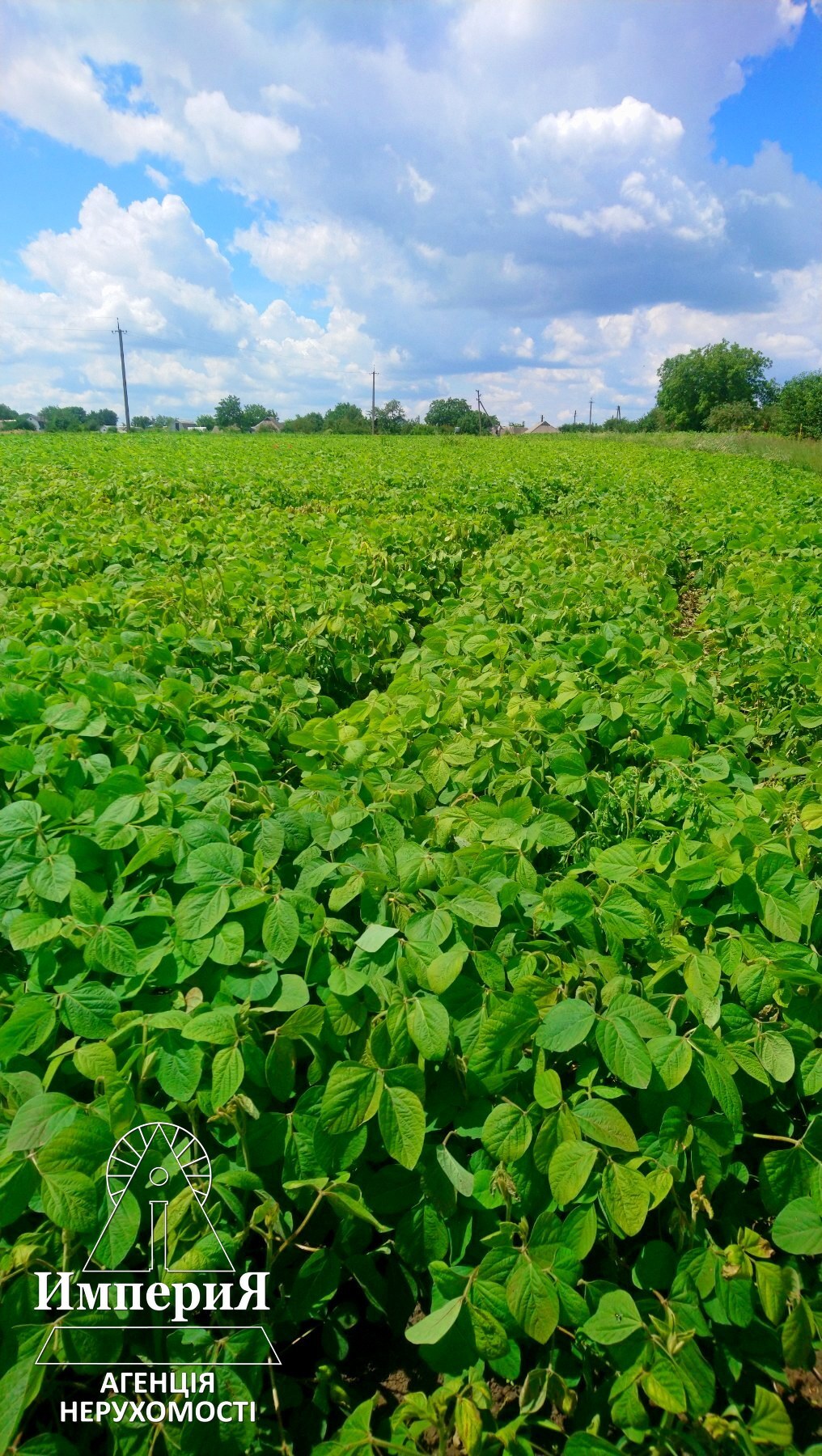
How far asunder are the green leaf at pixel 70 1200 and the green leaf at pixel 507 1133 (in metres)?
0.61

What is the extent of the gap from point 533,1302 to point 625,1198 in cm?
21

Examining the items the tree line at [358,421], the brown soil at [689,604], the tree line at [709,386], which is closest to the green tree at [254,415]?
the tree line at [358,421]

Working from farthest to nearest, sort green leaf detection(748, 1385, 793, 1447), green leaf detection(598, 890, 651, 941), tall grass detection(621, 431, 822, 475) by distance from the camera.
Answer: tall grass detection(621, 431, 822, 475) → green leaf detection(598, 890, 651, 941) → green leaf detection(748, 1385, 793, 1447)

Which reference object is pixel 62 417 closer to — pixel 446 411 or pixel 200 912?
pixel 446 411

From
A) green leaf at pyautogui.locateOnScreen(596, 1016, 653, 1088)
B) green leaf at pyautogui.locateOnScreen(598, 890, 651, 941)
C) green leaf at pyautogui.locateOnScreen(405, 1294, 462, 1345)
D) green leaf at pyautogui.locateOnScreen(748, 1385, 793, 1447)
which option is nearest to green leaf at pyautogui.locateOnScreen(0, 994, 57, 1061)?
green leaf at pyautogui.locateOnScreen(405, 1294, 462, 1345)

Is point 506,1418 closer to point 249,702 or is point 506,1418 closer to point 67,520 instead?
point 249,702

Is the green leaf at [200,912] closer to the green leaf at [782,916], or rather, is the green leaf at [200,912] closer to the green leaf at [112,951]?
the green leaf at [112,951]

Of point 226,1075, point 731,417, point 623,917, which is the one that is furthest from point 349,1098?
point 731,417

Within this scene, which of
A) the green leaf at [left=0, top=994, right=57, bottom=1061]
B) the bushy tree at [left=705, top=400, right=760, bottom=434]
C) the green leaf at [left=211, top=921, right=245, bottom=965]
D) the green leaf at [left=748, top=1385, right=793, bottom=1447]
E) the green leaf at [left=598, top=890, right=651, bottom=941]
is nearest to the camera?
the green leaf at [left=748, top=1385, right=793, bottom=1447]

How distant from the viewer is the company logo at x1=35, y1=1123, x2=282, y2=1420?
107 centimetres

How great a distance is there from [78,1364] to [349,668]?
267 cm

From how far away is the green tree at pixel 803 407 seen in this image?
4478 cm

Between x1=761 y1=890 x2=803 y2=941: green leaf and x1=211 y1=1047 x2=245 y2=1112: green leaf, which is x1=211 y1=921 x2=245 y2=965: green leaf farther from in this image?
x1=761 y1=890 x2=803 y2=941: green leaf

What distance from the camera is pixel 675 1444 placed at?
1.11m
